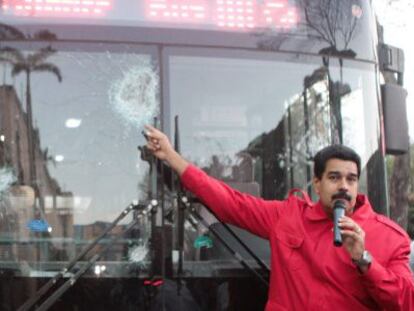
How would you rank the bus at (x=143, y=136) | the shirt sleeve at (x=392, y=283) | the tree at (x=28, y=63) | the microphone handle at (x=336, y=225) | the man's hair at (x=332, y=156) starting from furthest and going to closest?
1. the tree at (x=28, y=63)
2. the bus at (x=143, y=136)
3. the man's hair at (x=332, y=156)
4. the shirt sleeve at (x=392, y=283)
5. the microphone handle at (x=336, y=225)

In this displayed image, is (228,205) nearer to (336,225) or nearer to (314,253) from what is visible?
(314,253)


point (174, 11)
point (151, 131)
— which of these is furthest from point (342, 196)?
point (174, 11)

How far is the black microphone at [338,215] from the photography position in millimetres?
2502

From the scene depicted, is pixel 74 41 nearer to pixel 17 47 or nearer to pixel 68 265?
pixel 17 47

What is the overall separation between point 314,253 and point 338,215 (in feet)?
1.21

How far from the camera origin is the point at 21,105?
3275 mm

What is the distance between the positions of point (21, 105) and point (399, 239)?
6.19ft

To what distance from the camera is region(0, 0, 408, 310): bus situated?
10.4 feet

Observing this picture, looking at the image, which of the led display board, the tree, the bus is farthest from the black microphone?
the tree

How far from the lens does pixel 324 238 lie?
9.71ft

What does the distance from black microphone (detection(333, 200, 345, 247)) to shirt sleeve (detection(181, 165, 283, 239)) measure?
21.0 inches

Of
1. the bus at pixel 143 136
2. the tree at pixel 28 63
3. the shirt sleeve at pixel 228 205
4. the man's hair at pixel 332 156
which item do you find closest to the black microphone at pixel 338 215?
the man's hair at pixel 332 156

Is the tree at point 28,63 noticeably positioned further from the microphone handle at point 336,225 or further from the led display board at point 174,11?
the microphone handle at point 336,225

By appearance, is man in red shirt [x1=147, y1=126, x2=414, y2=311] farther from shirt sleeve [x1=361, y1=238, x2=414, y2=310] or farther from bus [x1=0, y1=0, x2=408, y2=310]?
bus [x1=0, y1=0, x2=408, y2=310]
